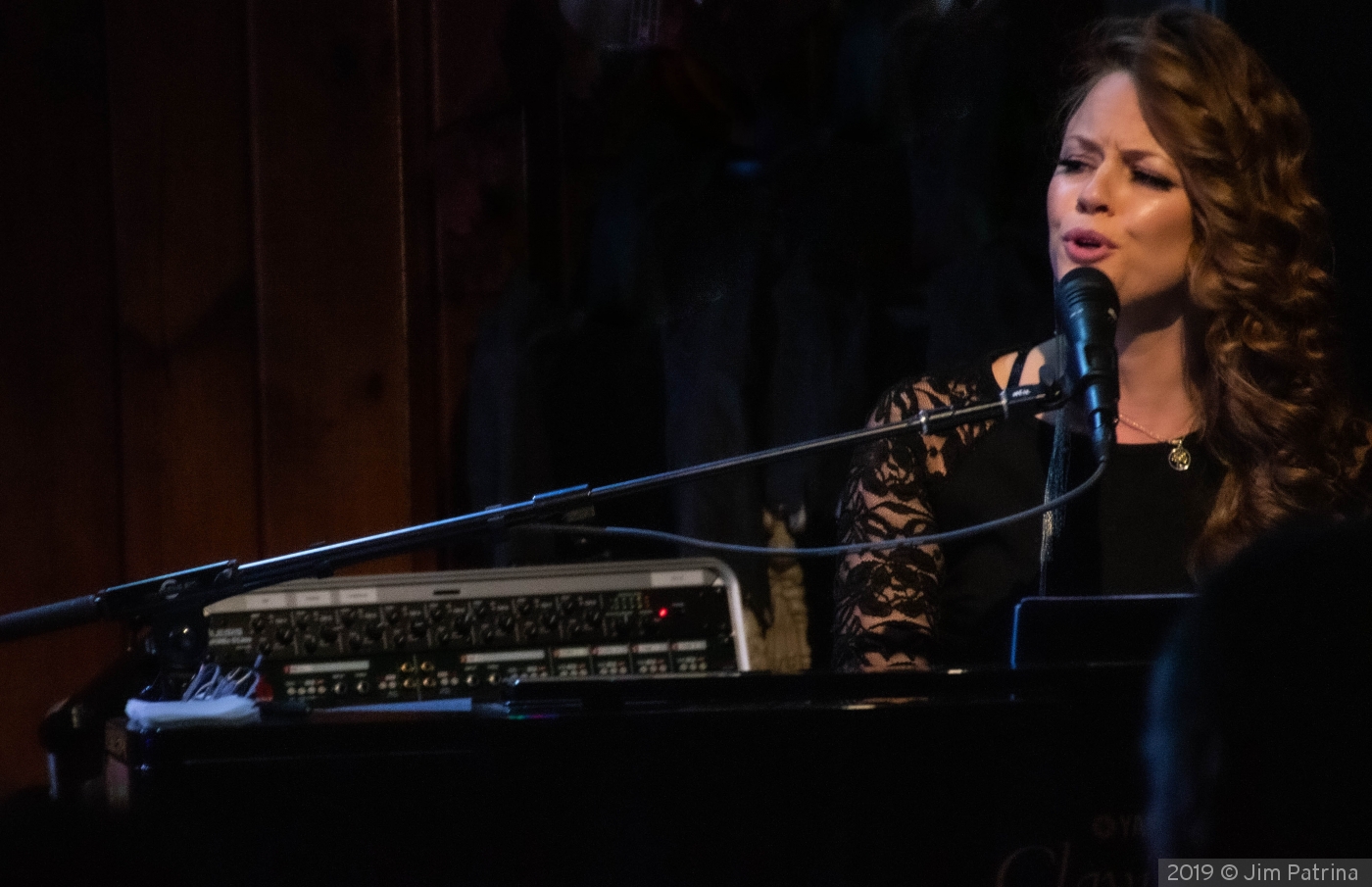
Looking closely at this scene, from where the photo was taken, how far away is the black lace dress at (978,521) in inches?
73.7

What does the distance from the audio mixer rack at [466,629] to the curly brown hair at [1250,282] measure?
0.72 meters

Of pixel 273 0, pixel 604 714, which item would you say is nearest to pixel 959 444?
pixel 604 714

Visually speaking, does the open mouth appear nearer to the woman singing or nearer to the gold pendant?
the woman singing

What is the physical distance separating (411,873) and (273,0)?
5.22 feet

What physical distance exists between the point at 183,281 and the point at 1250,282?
5.20 ft

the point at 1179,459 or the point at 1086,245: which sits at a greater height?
the point at 1086,245

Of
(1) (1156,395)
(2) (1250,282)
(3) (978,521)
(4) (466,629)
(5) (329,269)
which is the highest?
(5) (329,269)

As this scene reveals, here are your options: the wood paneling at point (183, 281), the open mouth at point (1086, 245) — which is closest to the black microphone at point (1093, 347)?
the open mouth at point (1086, 245)

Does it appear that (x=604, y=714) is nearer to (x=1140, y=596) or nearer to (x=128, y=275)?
(x=1140, y=596)

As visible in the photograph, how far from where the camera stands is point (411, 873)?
95 cm

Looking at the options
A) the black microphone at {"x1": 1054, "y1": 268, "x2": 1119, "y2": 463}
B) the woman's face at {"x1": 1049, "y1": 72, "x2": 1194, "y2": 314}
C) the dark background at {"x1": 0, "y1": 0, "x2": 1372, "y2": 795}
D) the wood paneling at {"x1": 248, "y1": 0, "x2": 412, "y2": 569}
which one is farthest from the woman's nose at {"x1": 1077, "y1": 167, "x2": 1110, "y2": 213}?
the wood paneling at {"x1": 248, "y1": 0, "x2": 412, "y2": 569}

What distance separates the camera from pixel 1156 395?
6.41 feet

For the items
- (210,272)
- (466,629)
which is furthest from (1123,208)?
(210,272)

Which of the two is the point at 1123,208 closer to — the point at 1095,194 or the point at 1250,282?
the point at 1095,194
